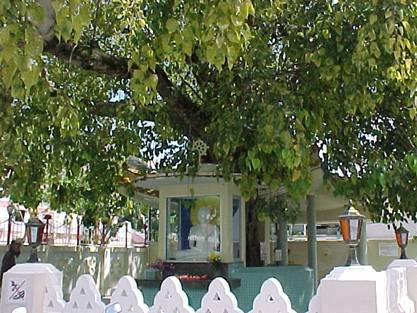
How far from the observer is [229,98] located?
23.2ft

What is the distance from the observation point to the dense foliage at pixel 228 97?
5.07m

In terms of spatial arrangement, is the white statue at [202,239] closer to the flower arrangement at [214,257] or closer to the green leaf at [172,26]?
the flower arrangement at [214,257]

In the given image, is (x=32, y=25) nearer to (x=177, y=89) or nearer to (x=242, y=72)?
(x=242, y=72)

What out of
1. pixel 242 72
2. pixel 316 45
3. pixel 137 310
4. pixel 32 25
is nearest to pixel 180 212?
pixel 242 72

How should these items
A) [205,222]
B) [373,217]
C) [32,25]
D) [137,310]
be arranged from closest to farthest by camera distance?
1. [32,25]
2. [137,310]
3. [373,217]
4. [205,222]

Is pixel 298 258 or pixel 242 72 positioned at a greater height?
pixel 242 72

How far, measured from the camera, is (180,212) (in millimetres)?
8609

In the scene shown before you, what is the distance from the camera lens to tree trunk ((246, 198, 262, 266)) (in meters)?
9.05

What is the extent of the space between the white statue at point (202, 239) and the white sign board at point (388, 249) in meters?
12.9

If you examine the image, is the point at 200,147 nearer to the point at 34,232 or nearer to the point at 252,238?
the point at 252,238

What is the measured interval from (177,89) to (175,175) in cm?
126

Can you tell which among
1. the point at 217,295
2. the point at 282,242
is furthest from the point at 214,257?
the point at 217,295

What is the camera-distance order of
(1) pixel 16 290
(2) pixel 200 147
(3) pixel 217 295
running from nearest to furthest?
(3) pixel 217 295
(1) pixel 16 290
(2) pixel 200 147

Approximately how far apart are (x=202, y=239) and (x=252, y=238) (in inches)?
48.1
